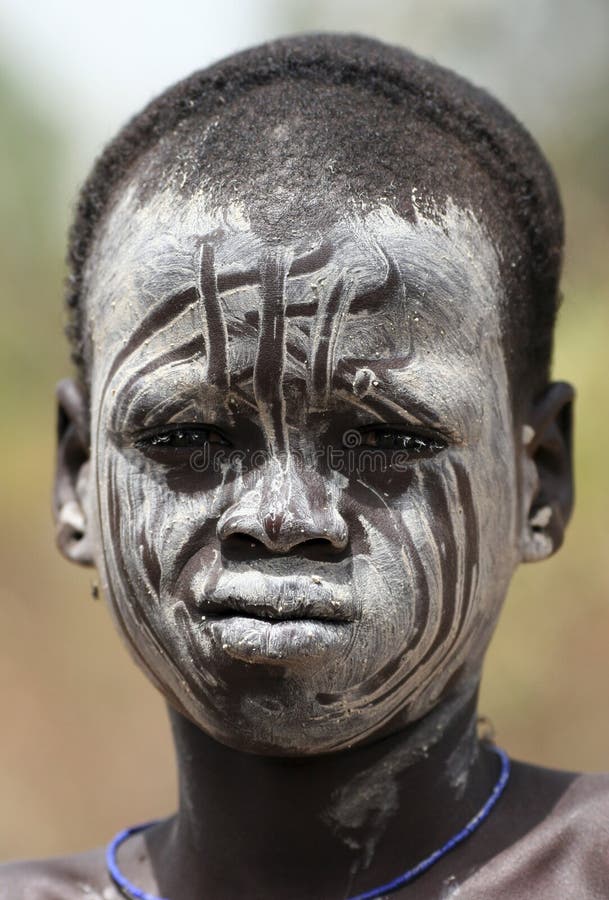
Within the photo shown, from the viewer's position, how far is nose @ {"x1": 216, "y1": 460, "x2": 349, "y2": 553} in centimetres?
206

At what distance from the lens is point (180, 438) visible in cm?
224

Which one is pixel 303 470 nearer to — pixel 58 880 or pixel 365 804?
pixel 365 804

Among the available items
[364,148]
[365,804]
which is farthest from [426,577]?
[364,148]

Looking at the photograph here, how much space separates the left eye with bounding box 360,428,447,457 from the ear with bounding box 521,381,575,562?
1.15 feet

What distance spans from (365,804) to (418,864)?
0.46 ft

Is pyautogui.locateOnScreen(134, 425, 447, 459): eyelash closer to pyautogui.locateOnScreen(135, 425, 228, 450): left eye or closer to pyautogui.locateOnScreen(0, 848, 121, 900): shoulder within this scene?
pyautogui.locateOnScreen(135, 425, 228, 450): left eye

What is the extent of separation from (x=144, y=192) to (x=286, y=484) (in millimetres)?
678

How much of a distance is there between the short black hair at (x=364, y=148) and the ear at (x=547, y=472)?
61 millimetres

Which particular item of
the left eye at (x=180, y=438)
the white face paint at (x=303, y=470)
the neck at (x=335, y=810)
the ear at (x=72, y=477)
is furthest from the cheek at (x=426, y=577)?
the ear at (x=72, y=477)

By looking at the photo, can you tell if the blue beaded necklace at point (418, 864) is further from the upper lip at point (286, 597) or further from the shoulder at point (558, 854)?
the upper lip at point (286, 597)

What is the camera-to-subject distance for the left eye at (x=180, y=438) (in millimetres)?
2205

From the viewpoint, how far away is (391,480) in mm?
2182

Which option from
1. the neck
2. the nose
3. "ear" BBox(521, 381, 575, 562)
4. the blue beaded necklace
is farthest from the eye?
the blue beaded necklace

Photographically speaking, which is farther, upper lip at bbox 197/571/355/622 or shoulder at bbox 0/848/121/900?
shoulder at bbox 0/848/121/900
